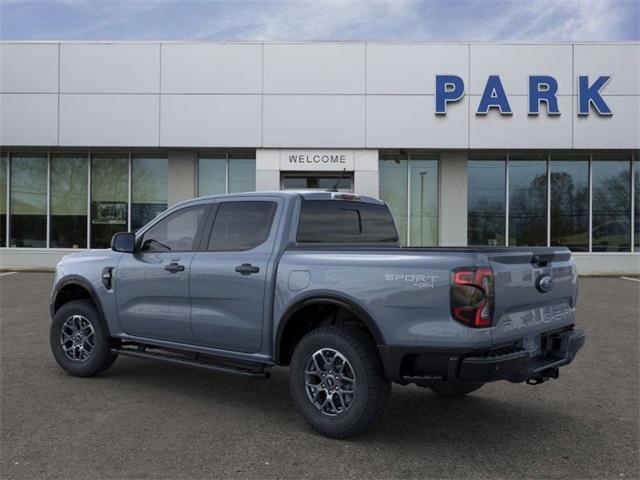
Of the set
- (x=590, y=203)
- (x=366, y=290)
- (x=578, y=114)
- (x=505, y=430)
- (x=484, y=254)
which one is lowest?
(x=505, y=430)

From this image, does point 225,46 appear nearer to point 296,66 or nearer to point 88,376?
point 296,66

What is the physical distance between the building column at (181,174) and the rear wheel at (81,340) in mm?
11705

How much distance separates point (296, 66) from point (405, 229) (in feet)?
18.2

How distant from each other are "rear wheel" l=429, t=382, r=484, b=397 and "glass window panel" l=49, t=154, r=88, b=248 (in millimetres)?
15323

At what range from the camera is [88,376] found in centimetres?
618

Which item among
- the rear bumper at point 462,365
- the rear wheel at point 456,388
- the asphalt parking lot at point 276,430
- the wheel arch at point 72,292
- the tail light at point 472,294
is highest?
the tail light at point 472,294

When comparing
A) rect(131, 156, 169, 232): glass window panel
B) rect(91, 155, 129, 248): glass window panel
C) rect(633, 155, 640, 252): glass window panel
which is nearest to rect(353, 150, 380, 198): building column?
rect(131, 156, 169, 232): glass window panel

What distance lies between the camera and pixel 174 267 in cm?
546

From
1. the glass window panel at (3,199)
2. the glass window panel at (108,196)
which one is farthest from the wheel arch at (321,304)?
the glass window panel at (3,199)

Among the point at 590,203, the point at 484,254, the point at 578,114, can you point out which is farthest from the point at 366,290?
the point at 590,203

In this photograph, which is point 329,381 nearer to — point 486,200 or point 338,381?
point 338,381

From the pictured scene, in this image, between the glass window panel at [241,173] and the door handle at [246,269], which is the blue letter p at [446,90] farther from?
the door handle at [246,269]

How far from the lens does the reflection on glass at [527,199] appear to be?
1777 cm

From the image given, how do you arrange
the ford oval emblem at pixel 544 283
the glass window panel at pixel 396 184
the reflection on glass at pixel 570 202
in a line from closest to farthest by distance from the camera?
the ford oval emblem at pixel 544 283, the glass window panel at pixel 396 184, the reflection on glass at pixel 570 202
